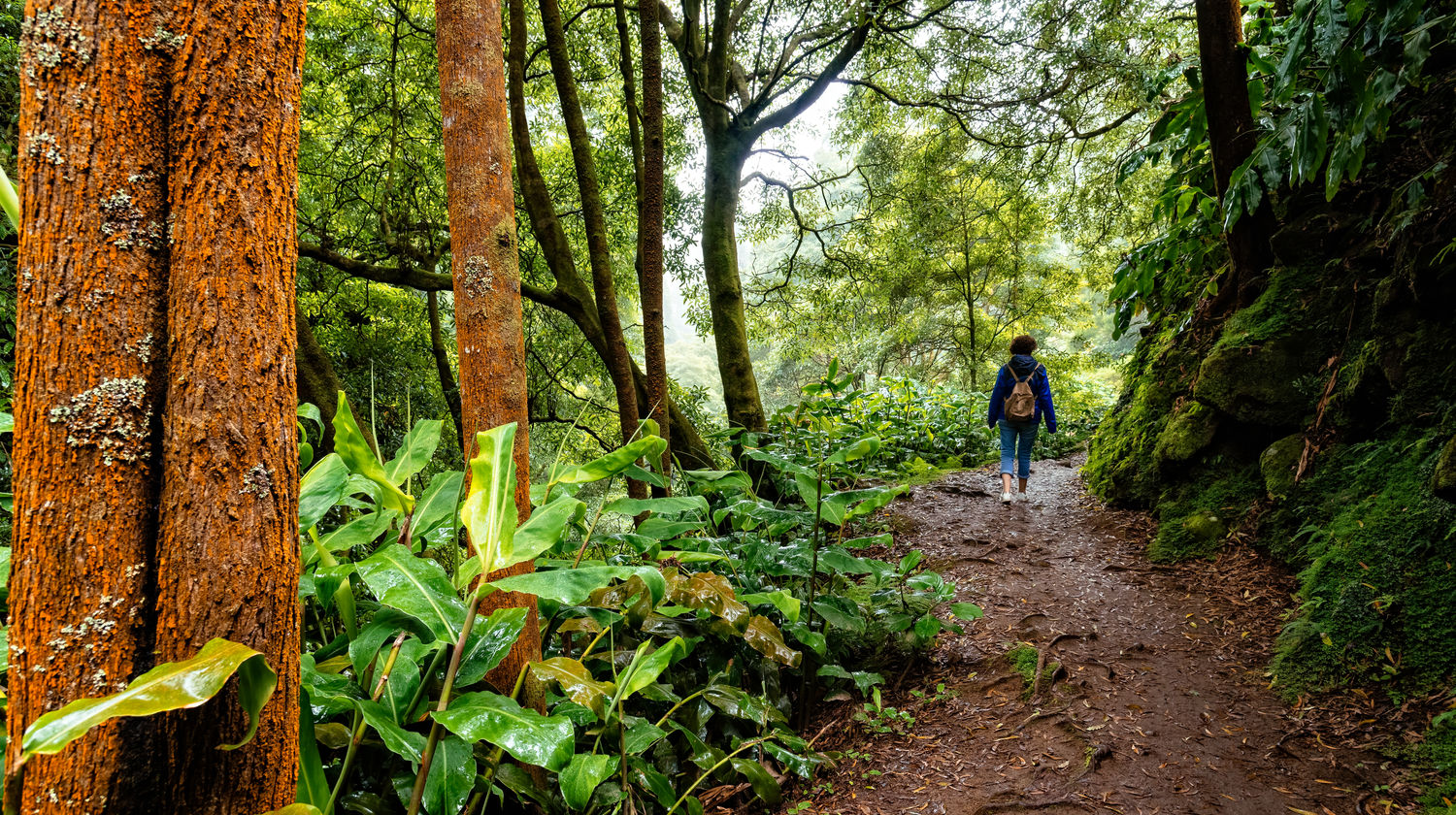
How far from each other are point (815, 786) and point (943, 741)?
24.4 inches

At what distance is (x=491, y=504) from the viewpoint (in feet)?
3.49

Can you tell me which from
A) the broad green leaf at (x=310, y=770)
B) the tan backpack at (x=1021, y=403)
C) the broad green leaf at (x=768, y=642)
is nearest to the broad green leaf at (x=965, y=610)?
the broad green leaf at (x=768, y=642)

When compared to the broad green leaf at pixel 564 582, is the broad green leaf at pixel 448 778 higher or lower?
lower

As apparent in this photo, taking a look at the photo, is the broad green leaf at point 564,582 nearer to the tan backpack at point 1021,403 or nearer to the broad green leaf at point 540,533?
the broad green leaf at point 540,533

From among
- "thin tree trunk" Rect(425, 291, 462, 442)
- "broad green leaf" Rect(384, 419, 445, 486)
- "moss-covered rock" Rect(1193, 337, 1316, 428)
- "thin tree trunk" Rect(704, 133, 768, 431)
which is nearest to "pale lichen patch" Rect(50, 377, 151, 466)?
"broad green leaf" Rect(384, 419, 445, 486)

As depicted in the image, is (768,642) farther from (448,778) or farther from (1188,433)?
(1188,433)

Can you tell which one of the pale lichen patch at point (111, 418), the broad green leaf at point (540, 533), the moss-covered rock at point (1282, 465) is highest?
the pale lichen patch at point (111, 418)

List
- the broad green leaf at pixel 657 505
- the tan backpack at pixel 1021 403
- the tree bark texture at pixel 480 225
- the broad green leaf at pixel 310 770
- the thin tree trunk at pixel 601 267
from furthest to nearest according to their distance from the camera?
the tan backpack at pixel 1021 403, the thin tree trunk at pixel 601 267, the tree bark texture at pixel 480 225, the broad green leaf at pixel 657 505, the broad green leaf at pixel 310 770

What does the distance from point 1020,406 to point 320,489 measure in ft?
18.9

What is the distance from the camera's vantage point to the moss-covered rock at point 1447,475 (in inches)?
87.4

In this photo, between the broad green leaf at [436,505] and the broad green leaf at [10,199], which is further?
the broad green leaf at [436,505]

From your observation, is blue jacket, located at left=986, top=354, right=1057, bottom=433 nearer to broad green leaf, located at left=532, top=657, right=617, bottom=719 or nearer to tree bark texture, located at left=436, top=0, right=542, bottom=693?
tree bark texture, located at left=436, top=0, right=542, bottom=693

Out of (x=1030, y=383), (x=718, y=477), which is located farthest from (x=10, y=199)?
(x=1030, y=383)

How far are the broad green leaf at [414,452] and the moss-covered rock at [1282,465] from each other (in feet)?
13.7
